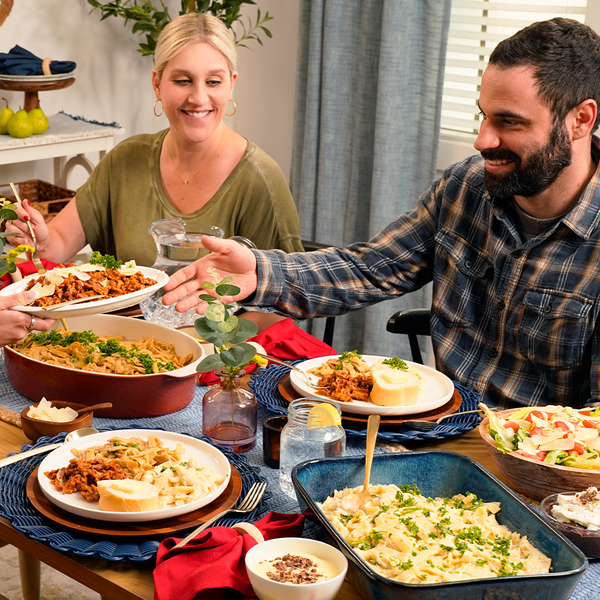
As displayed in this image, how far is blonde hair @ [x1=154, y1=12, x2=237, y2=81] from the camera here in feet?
7.64

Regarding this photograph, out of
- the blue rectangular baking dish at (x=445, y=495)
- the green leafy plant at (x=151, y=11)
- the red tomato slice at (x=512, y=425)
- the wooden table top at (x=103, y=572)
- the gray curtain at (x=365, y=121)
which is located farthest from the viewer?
the green leafy plant at (x=151, y=11)

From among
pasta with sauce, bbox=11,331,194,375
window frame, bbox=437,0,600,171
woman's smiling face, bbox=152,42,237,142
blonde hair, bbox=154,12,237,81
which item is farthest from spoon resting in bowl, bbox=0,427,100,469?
window frame, bbox=437,0,600,171

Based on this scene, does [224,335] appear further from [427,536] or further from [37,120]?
[37,120]

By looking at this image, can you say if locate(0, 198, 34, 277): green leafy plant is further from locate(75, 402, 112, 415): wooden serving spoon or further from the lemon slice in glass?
the lemon slice in glass

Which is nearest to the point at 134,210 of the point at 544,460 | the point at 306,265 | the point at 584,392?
the point at 306,265

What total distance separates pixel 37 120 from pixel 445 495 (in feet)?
8.38

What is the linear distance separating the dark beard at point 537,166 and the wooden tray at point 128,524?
954 millimetres

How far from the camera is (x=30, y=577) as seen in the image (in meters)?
2.15

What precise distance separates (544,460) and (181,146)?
1.71 meters

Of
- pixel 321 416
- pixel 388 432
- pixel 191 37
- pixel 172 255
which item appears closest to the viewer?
pixel 321 416

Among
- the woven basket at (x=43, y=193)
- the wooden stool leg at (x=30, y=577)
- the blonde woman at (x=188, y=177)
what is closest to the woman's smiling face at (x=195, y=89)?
the blonde woman at (x=188, y=177)

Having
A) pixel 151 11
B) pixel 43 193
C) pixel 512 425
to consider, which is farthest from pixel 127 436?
pixel 151 11

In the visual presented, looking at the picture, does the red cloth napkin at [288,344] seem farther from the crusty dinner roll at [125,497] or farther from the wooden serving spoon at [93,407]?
the crusty dinner roll at [125,497]

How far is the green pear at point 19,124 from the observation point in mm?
3016
